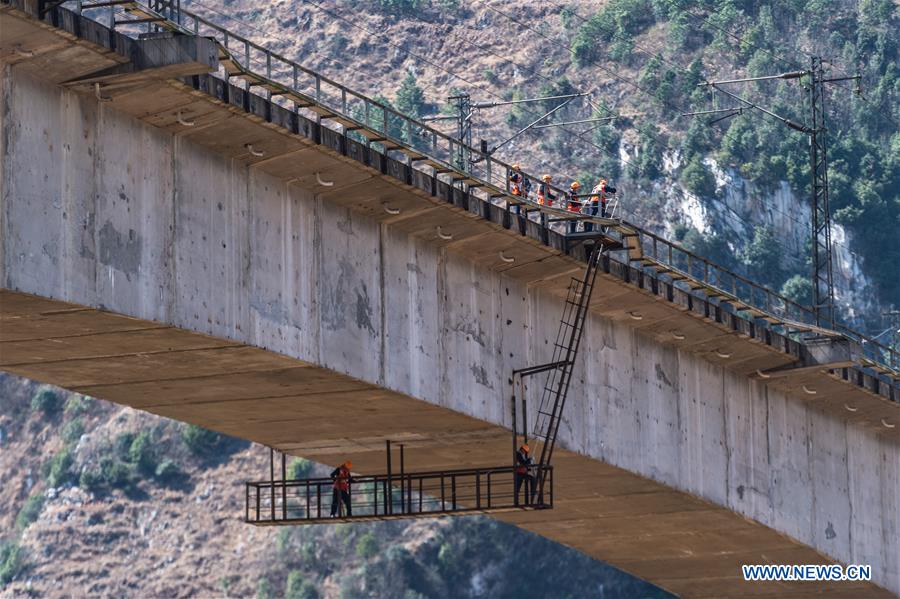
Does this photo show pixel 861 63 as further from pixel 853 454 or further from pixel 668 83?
pixel 853 454

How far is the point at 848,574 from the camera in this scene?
52.7 meters

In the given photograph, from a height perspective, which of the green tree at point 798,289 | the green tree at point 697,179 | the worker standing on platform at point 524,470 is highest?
the green tree at point 697,179

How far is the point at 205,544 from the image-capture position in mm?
120375

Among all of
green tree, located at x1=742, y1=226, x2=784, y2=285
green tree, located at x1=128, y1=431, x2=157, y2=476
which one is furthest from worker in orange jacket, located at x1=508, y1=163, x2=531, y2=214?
green tree, located at x1=742, y1=226, x2=784, y2=285

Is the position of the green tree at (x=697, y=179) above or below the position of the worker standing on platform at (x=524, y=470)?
above

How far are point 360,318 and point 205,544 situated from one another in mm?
87754

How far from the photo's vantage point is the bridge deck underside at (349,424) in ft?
103

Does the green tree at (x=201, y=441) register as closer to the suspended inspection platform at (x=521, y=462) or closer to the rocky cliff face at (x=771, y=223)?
the rocky cliff face at (x=771, y=223)

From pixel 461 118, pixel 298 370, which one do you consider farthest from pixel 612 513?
pixel 298 370

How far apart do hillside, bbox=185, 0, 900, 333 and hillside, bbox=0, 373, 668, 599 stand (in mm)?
26843

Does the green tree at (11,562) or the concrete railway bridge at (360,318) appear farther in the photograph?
the green tree at (11,562)

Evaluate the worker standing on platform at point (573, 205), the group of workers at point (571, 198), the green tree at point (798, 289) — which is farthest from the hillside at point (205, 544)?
the group of workers at point (571, 198)

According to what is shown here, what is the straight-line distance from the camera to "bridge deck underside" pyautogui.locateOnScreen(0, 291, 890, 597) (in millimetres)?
31469

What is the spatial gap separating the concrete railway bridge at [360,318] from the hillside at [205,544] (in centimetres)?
6400
